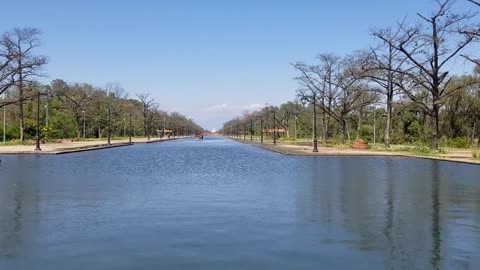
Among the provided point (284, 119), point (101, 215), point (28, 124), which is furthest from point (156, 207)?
point (284, 119)

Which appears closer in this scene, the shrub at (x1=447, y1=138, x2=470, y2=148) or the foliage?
the shrub at (x1=447, y1=138, x2=470, y2=148)

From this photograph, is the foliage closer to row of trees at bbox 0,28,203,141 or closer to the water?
row of trees at bbox 0,28,203,141

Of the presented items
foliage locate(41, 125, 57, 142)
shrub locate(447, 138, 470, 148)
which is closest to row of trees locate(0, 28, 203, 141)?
foliage locate(41, 125, 57, 142)

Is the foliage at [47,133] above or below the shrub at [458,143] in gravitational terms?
above

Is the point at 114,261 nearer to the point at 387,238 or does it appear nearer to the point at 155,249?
the point at 155,249

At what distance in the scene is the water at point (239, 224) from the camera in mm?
8000

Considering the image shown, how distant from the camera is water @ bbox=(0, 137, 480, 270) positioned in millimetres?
8000

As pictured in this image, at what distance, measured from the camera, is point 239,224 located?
435 inches

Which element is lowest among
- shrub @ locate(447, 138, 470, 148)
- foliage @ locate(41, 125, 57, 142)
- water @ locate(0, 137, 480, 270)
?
water @ locate(0, 137, 480, 270)

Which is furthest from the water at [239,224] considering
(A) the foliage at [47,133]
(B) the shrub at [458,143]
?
(A) the foliage at [47,133]

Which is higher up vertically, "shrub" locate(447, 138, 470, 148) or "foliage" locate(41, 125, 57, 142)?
"foliage" locate(41, 125, 57, 142)

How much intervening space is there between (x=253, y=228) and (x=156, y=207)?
3.79m

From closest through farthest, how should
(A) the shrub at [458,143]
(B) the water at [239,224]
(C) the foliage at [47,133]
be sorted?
(B) the water at [239,224] < (A) the shrub at [458,143] < (C) the foliage at [47,133]

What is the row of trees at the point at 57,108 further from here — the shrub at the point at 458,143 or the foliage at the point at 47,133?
the shrub at the point at 458,143
